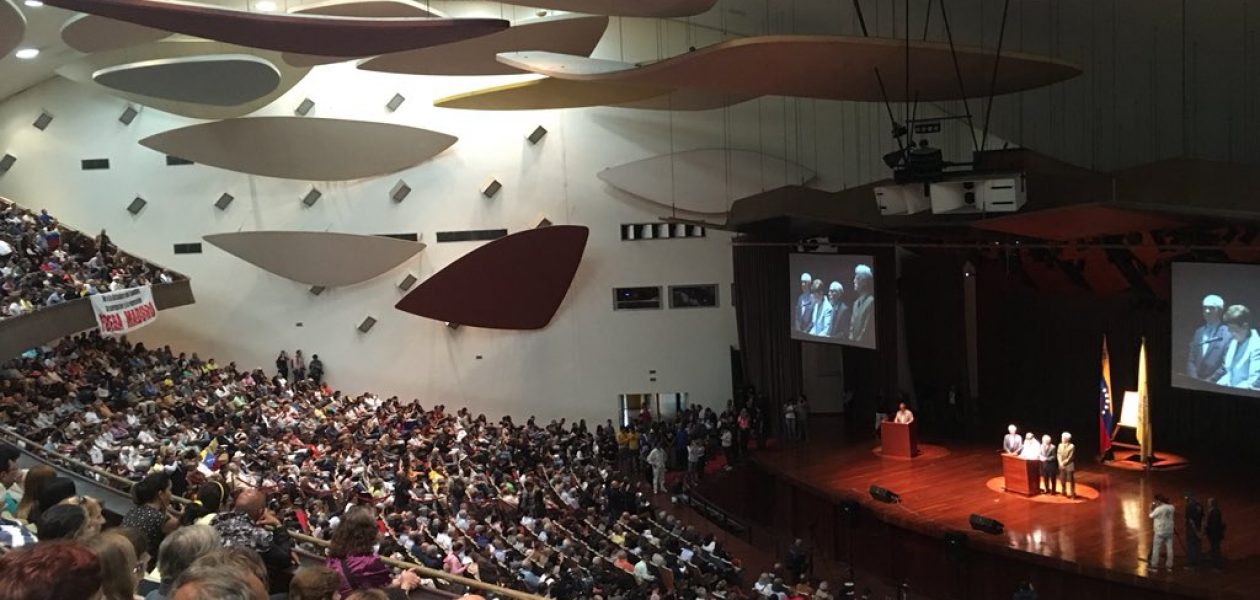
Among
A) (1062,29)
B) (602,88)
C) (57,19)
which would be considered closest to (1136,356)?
(1062,29)

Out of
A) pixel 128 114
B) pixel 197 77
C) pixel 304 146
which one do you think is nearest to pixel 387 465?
pixel 197 77

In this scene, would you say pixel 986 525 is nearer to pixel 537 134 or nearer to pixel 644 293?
pixel 644 293

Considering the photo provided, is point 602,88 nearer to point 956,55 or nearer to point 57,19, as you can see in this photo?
point 956,55

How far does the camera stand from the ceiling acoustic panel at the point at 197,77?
13.3 m

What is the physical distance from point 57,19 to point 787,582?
13.6 metres

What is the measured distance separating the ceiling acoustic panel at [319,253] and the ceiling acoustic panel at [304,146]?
118 cm

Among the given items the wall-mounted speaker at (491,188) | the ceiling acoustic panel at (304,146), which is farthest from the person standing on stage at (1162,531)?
the ceiling acoustic panel at (304,146)

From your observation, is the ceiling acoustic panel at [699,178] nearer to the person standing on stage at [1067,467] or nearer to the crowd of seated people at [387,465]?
the crowd of seated people at [387,465]

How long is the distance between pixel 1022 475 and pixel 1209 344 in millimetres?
2712

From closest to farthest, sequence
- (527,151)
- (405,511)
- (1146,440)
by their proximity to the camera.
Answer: (405,511) → (1146,440) → (527,151)

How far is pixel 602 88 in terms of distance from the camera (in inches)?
701

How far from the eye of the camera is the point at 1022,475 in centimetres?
1341

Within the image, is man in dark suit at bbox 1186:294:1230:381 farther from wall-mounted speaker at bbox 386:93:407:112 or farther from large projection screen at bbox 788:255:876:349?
wall-mounted speaker at bbox 386:93:407:112

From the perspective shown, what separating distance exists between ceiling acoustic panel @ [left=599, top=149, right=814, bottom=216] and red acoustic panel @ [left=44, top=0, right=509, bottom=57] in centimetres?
1080
